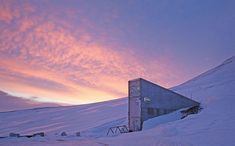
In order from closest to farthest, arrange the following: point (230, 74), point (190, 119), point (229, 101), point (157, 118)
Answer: point (190, 119)
point (157, 118)
point (229, 101)
point (230, 74)

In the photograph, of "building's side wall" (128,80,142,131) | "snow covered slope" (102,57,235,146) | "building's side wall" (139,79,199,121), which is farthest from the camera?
"building's side wall" (139,79,199,121)

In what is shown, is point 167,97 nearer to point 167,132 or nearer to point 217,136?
point 167,132

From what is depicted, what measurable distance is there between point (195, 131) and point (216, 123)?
306 centimetres

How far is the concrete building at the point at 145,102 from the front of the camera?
30406mm

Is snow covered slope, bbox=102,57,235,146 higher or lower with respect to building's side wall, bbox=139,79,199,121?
lower

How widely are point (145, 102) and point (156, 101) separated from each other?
164cm

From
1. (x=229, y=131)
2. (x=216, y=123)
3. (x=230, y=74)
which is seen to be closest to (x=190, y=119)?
(x=216, y=123)


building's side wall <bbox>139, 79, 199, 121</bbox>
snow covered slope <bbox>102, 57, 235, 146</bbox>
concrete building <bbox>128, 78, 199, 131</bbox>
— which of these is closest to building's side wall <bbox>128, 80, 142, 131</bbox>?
concrete building <bbox>128, 78, 199, 131</bbox>

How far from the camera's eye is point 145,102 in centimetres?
3061

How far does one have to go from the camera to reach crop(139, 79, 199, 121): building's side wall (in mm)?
30641

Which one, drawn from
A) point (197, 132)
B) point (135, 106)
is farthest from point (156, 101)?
point (197, 132)

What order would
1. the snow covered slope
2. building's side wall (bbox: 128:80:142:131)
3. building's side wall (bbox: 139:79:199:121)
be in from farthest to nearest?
building's side wall (bbox: 139:79:199:121) < building's side wall (bbox: 128:80:142:131) < the snow covered slope

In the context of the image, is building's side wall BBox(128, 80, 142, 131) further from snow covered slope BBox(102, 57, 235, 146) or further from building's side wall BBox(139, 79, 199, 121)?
snow covered slope BBox(102, 57, 235, 146)

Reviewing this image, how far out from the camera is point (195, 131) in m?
20.2
